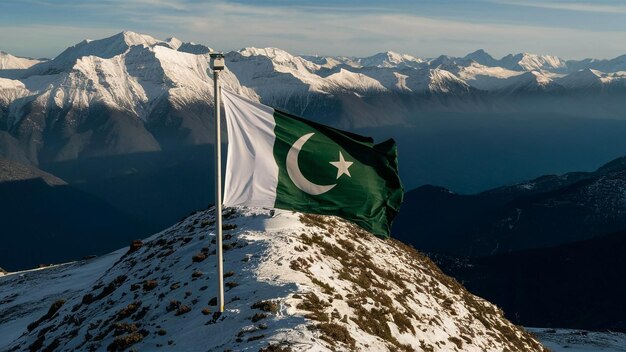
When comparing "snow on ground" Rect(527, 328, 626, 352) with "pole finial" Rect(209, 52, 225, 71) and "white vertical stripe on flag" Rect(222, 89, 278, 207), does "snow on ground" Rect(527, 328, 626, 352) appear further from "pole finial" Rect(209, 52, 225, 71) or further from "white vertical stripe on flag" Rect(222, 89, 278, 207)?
"pole finial" Rect(209, 52, 225, 71)

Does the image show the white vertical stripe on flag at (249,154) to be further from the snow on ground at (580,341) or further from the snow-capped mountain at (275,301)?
the snow on ground at (580,341)

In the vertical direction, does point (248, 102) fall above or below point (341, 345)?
above

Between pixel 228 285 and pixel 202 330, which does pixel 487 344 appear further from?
pixel 202 330

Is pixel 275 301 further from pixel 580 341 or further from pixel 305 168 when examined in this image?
pixel 580 341

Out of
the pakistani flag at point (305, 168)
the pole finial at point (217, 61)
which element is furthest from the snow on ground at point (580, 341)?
the pole finial at point (217, 61)

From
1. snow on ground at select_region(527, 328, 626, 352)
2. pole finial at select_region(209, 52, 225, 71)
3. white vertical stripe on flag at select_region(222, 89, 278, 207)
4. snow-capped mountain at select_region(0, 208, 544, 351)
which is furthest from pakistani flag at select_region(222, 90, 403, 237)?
snow on ground at select_region(527, 328, 626, 352)

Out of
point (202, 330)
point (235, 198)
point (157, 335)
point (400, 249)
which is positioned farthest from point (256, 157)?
point (400, 249)
